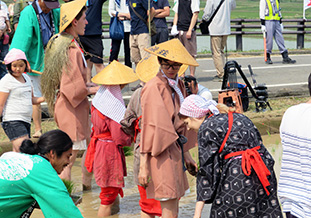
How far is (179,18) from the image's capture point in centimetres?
1081

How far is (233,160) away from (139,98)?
4.58 ft

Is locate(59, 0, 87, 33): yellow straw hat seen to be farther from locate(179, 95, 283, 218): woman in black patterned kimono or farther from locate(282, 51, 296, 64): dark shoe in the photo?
locate(282, 51, 296, 64): dark shoe

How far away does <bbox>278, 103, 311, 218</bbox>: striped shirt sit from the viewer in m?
3.69

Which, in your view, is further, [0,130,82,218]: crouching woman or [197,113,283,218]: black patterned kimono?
[197,113,283,218]: black patterned kimono

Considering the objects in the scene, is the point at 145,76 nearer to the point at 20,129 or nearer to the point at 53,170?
the point at 20,129

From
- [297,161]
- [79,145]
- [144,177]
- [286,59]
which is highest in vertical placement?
[297,161]

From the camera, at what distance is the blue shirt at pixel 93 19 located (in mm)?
9311

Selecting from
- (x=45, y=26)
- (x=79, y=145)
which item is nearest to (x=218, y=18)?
(x=45, y=26)

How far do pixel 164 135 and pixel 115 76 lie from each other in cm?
129

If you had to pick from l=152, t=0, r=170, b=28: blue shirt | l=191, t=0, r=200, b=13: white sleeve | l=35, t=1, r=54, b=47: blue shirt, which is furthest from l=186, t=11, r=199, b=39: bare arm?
l=35, t=1, r=54, b=47: blue shirt

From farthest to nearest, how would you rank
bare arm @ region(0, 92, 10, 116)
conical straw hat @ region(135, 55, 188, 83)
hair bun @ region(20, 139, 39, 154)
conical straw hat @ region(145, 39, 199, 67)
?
bare arm @ region(0, 92, 10, 116), conical straw hat @ region(135, 55, 188, 83), conical straw hat @ region(145, 39, 199, 67), hair bun @ region(20, 139, 39, 154)

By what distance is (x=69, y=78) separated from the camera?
607 cm

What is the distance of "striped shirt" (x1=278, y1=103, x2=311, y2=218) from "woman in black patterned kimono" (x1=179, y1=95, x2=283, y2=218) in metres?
0.23

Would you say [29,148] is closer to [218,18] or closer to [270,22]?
[218,18]
